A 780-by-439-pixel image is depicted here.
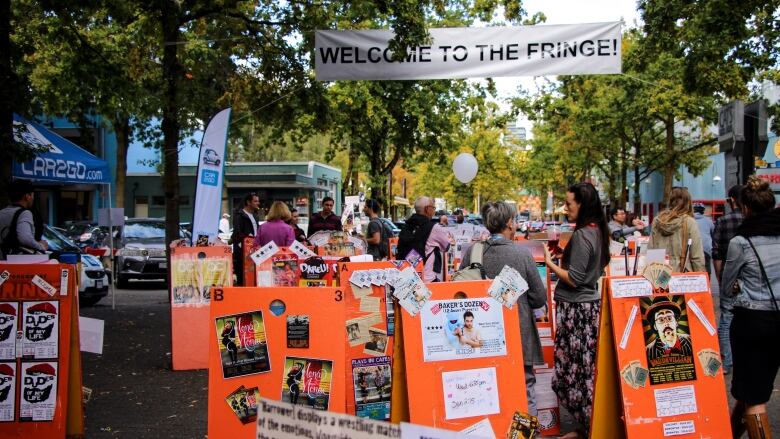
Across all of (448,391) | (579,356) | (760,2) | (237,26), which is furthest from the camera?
(237,26)

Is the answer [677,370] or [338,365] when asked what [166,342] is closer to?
[338,365]

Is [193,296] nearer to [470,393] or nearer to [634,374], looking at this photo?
[470,393]

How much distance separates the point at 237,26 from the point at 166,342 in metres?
5.80

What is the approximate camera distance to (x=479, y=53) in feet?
33.4

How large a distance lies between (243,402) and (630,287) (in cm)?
257

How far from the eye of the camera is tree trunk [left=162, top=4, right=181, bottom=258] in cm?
1197

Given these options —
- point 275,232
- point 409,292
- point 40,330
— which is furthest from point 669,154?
point 40,330

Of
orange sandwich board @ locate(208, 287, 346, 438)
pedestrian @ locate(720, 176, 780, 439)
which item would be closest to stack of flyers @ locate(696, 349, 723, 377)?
pedestrian @ locate(720, 176, 780, 439)

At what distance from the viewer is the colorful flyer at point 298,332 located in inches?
189

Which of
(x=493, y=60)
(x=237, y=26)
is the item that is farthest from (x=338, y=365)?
(x=237, y=26)

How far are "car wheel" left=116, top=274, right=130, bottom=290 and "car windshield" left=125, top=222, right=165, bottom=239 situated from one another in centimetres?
113

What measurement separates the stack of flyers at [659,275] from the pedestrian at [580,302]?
527 millimetres

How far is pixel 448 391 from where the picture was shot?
4719mm

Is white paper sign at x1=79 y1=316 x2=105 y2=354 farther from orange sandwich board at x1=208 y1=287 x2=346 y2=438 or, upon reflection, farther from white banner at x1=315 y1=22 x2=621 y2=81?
white banner at x1=315 y1=22 x2=621 y2=81
